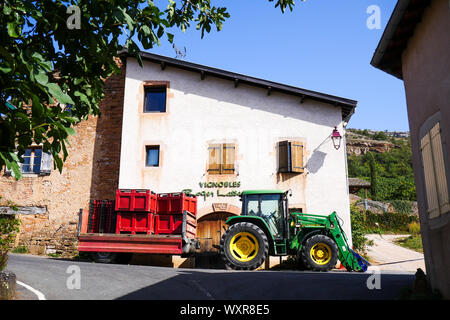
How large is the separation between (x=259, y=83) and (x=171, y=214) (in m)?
5.92

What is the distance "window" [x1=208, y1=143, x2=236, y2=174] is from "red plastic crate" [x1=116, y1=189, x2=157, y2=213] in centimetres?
355

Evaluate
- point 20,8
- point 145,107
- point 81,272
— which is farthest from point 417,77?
point 145,107

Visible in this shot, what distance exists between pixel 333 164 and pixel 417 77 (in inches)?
318

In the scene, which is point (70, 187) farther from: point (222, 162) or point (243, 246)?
point (243, 246)

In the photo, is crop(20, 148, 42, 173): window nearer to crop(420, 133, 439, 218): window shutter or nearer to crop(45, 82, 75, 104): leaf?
crop(45, 82, 75, 104): leaf

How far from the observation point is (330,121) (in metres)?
14.4

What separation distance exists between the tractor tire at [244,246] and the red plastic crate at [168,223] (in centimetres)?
197

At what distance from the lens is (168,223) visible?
11633 millimetres

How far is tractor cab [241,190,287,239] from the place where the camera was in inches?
410

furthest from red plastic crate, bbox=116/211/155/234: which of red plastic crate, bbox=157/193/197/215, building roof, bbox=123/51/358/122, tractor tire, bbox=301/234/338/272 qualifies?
building roof, bbox=123/51/358/122

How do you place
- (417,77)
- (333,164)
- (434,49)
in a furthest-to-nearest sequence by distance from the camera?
1. (333,164)
2. (417,77)
3. (434,49)

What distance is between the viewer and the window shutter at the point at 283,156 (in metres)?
14.0

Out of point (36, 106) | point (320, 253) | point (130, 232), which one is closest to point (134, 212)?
point (130, 232)
